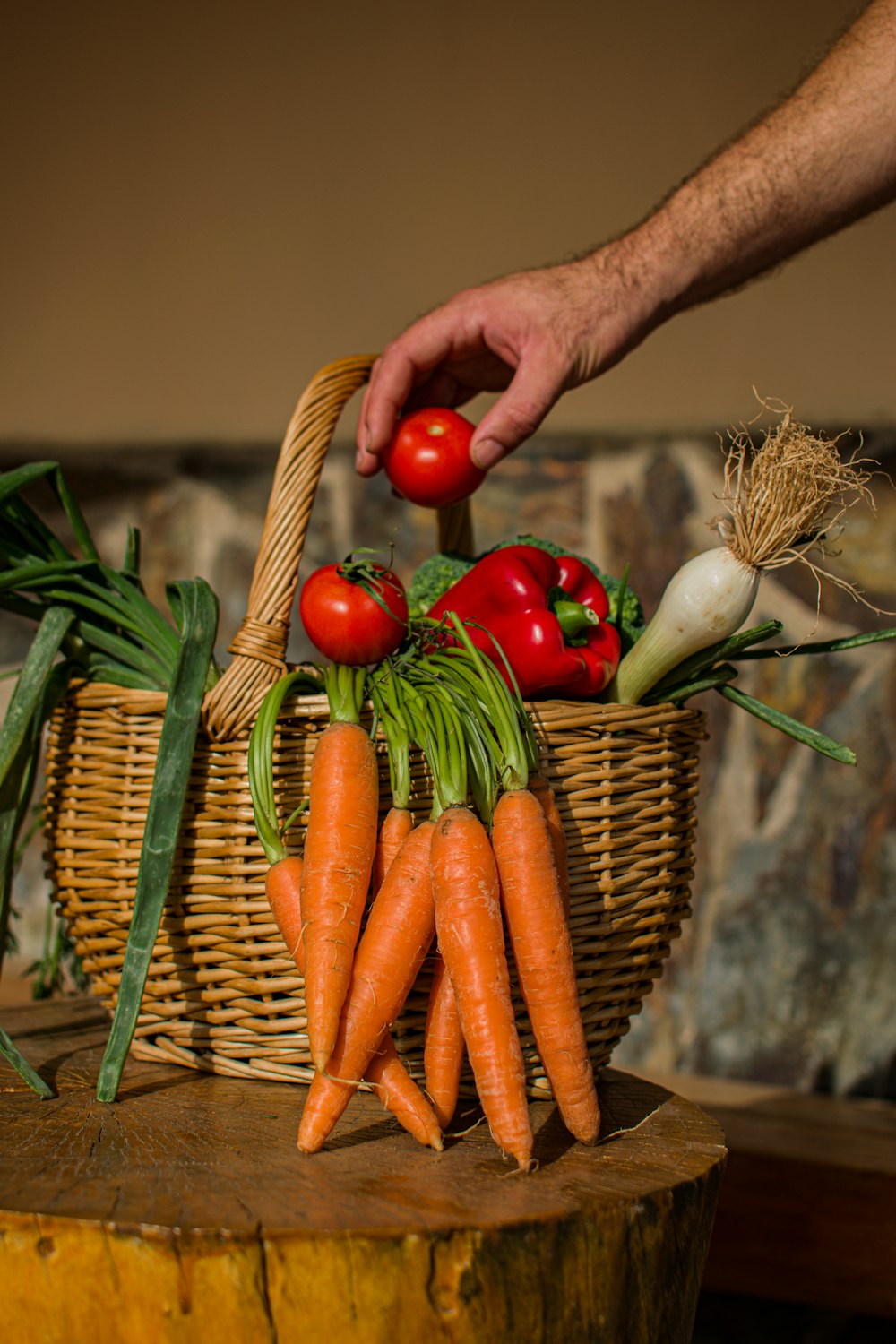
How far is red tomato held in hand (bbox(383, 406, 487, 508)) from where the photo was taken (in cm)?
111

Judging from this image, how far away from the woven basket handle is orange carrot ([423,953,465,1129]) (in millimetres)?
271

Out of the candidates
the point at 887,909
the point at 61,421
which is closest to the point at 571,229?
the point at 61,421

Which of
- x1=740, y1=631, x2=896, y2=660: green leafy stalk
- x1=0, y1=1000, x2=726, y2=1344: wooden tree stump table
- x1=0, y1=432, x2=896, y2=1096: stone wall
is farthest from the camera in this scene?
x1=0, y1=432, x2=896, y2=1096: stone wall

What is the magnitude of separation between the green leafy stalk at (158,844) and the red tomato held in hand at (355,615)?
0.34 ft

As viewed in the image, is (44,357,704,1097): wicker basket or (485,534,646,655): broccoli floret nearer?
(44,357,704,1097): wicker basket

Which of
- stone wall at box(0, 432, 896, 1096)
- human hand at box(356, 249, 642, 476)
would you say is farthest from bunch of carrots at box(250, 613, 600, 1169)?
stone wall at box(0, 432, 896, 1096)

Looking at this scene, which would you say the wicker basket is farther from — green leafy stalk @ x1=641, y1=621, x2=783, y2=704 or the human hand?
the human hand

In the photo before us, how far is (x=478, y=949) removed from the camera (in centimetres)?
77

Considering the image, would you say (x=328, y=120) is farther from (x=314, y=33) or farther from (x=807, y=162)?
(x=807, y=162)

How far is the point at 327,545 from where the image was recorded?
2.21 m

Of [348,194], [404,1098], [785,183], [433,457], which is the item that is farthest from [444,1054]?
[348,194]

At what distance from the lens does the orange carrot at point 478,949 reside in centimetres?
76

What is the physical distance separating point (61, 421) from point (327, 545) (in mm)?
598

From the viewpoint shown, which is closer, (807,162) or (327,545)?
(807,162)
